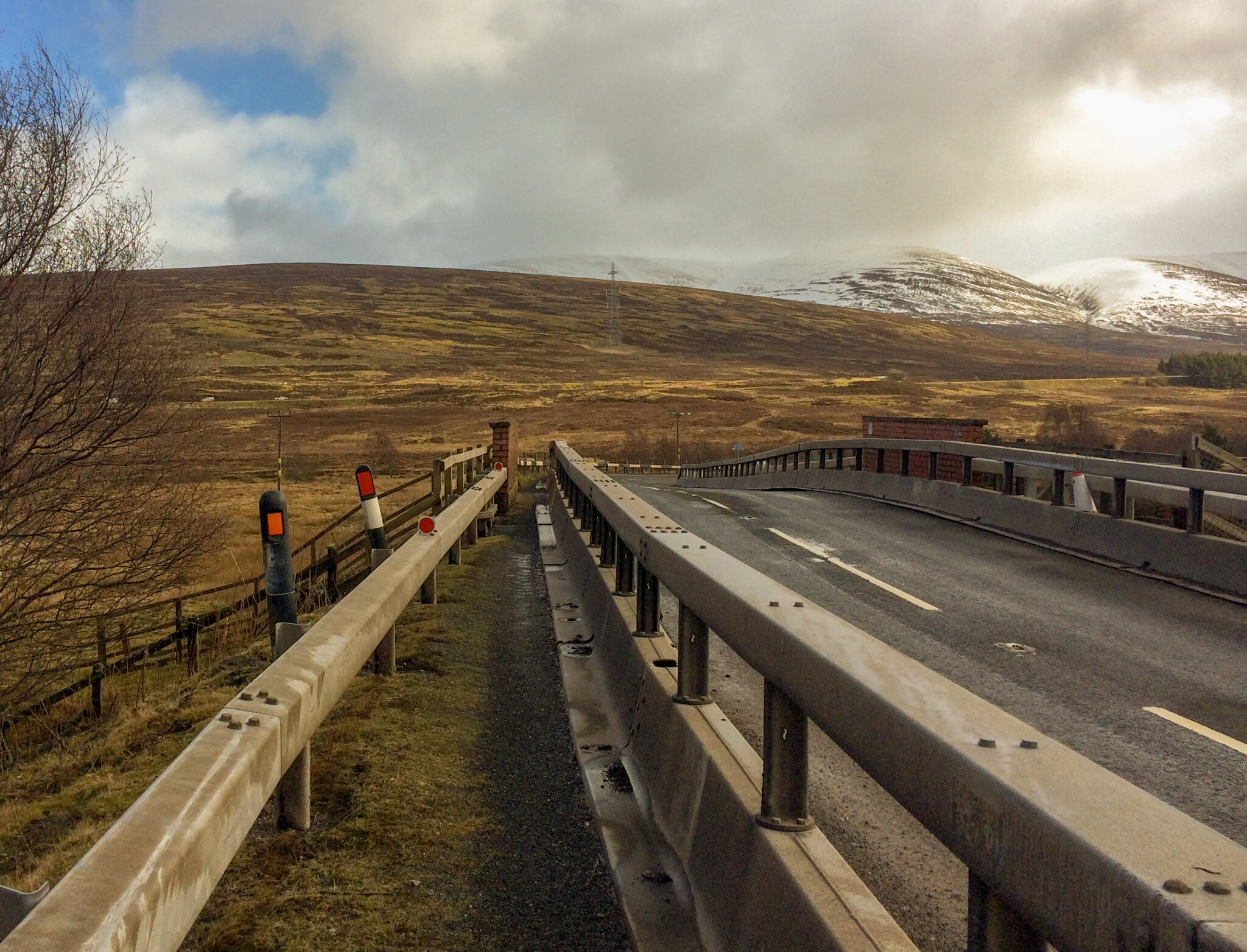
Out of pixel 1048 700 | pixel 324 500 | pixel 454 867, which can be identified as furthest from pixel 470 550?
pixel 324 500

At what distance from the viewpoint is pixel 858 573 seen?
1013 centimetres

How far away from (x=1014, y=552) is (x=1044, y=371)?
153m

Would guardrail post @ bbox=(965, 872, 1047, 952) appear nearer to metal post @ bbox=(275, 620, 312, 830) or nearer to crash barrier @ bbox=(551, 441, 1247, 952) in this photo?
crash barrier @ bbox=(551, 441, 1247, 952)

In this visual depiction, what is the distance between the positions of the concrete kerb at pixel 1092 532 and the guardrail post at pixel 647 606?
6.21 m

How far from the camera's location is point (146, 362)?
16.5 m

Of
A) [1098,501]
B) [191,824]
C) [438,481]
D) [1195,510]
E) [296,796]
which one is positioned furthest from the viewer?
[1098,501]

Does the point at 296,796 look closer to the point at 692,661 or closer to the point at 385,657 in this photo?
the point at 692,661

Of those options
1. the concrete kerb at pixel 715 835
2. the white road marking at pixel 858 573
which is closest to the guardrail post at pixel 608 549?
the concrete kerb at pixel 715 835

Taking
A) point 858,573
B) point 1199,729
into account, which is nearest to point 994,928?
point 1199,729

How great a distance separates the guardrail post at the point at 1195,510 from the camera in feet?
32.1

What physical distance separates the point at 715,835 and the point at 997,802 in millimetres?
1722

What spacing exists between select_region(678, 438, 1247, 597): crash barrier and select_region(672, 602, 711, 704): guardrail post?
6806 millimetres

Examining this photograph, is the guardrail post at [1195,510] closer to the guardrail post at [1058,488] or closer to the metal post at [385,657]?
the guardrail post at [1058,488]

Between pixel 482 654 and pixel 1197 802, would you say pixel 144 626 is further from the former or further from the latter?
pixel 1197 802
